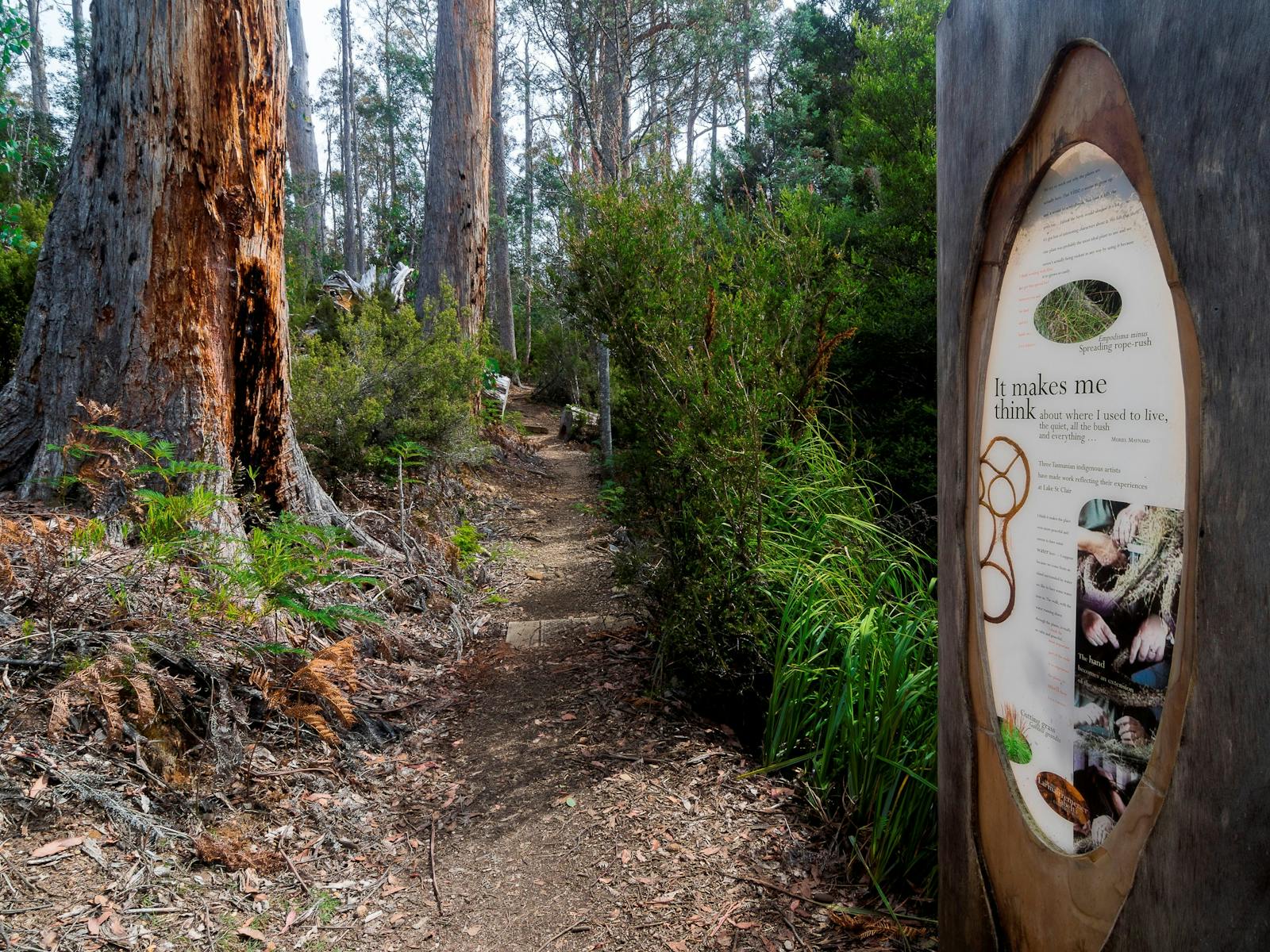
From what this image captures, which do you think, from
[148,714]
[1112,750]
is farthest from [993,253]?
[148,714]

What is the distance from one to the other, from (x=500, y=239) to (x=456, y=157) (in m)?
10.8

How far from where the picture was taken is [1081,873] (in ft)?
4.26

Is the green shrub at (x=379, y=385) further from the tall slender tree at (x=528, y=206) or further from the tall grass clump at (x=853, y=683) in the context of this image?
the tall slender tree at (x=528, y=206)

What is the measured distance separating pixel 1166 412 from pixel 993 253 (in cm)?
51

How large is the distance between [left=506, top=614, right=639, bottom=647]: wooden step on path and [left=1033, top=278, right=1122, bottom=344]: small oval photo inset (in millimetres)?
3128

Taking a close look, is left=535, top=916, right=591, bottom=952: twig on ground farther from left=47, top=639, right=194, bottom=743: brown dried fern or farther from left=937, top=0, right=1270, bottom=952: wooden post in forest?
left=47, top=639, right=194, bottom=743: brown dried fern

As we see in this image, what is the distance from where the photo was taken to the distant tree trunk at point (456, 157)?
9.81m

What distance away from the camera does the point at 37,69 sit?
72.7ft

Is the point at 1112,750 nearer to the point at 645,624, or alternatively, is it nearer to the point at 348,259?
the point at 645,624

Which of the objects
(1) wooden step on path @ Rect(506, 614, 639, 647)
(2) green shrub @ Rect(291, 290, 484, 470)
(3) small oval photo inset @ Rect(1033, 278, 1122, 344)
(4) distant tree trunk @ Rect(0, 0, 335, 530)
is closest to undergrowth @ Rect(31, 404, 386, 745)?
(4) distant tree trunk @ Rect(0, 0, 335, 530)

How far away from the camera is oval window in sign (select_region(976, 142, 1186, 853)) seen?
1162 mm

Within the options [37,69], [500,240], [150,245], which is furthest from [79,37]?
[150,245]

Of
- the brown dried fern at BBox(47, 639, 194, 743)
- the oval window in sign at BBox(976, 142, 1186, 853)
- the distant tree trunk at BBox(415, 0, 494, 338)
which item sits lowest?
the brown dried fern at BBox(47, 639, 194, 743)

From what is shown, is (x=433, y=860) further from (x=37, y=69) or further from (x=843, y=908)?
(x=37, y=69)
